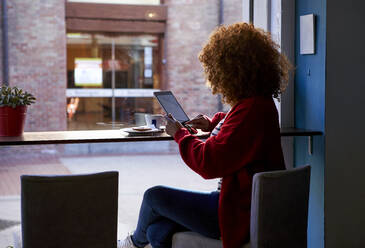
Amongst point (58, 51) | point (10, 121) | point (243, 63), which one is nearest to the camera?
point (243, 63)

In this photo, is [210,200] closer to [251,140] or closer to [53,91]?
[251,140]

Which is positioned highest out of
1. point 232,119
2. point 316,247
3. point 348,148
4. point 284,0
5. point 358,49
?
point 284,0

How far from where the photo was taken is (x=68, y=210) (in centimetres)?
181

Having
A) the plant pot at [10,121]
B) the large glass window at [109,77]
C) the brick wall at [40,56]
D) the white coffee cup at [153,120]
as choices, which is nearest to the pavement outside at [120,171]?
the brick wall at [40,56]

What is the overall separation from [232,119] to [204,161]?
21 cm

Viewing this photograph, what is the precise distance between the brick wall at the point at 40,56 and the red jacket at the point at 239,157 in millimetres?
6370

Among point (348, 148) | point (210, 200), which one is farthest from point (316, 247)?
point (210, 200)

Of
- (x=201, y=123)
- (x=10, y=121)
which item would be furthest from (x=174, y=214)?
(x=10, y=121)

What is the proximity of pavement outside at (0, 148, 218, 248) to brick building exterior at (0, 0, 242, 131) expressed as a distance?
0.70m

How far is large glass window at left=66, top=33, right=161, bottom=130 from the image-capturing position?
27.6 feet

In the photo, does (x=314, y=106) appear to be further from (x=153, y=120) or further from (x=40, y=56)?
(x=40, y=56)

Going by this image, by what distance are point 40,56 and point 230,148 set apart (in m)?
6.57

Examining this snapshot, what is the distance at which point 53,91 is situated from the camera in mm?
8164

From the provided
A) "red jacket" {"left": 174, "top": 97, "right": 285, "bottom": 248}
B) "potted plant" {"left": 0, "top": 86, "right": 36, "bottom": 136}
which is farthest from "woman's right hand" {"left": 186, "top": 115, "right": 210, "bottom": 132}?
"potted plant" {"left": 0, "top": 86, "right": 36, "bottom": 136}
